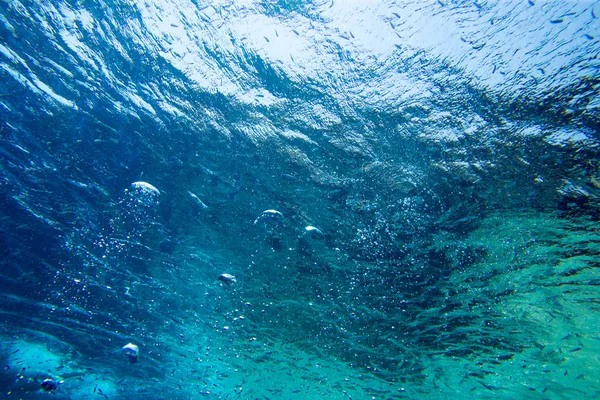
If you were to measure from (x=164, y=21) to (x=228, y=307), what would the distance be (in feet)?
43.6

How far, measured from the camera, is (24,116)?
8.67 m

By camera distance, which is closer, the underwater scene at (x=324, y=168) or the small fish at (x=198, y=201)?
the underwater scene at (x=324, y=168)

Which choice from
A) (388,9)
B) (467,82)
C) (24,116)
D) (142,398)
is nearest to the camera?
(388,9)

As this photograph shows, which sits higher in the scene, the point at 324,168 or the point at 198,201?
the point at 324,168

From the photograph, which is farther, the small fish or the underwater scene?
the small fish

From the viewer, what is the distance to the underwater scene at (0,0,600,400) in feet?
21.1

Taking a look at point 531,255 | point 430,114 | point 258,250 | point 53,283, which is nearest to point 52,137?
point 258,250

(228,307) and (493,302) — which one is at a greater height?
(493,302)

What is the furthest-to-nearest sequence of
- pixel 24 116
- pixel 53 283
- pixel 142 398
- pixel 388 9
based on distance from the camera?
pixel 142 398, pixel 53 283, pixel 24 116, pixel 388 9

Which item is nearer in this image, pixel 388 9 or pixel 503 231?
pixel 388 9

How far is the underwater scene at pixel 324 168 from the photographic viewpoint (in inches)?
253

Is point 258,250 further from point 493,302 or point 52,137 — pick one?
point 493,302

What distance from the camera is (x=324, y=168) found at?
28.4ft

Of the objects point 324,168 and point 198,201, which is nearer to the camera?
point 324,168
